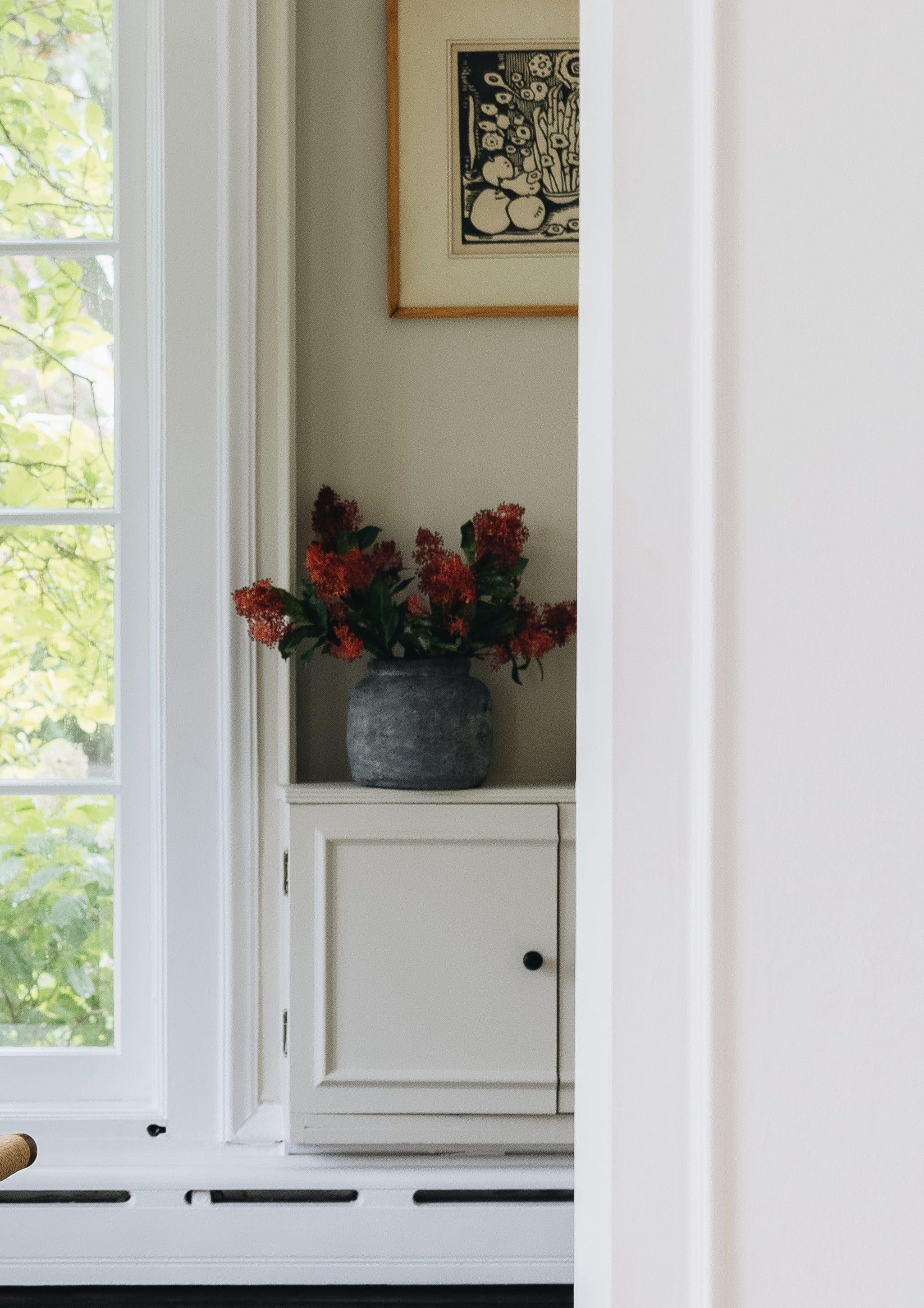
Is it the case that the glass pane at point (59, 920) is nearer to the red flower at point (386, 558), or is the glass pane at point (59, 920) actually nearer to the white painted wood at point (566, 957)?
the red flower at point (386, 558)

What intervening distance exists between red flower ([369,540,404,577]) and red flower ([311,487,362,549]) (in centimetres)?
6

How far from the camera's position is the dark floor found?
3.97 feet

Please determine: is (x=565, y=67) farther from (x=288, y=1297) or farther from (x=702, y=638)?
(x=288, y=1297)

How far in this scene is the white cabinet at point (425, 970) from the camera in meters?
1.18

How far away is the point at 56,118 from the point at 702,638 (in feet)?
4.87

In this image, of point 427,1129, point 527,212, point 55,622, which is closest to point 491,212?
point 527,212

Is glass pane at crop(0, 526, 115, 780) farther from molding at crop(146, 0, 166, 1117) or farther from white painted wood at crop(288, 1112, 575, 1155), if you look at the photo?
white painted wood at crop(288, 1112, 575, 1155)

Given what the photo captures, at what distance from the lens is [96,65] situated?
1.35 m

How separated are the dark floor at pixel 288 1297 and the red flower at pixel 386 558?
1.00 metres

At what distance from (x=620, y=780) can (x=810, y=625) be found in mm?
93

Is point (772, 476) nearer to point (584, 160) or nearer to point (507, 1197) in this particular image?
point (584, 160)

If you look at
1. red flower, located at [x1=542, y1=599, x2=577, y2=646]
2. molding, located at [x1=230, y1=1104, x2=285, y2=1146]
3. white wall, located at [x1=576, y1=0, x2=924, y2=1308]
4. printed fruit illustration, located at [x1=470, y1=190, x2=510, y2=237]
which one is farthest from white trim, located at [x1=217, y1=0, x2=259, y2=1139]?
white wall, located at [x1=576, y1=0, x2=924, y2=1308]

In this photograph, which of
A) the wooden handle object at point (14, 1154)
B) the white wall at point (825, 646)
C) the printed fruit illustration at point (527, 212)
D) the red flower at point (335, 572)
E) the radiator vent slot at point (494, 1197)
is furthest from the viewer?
the printed fruit illustration at point (527, 212)

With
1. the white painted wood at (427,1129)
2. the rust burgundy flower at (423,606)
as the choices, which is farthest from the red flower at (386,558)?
the white painted wood at (427,1129)
